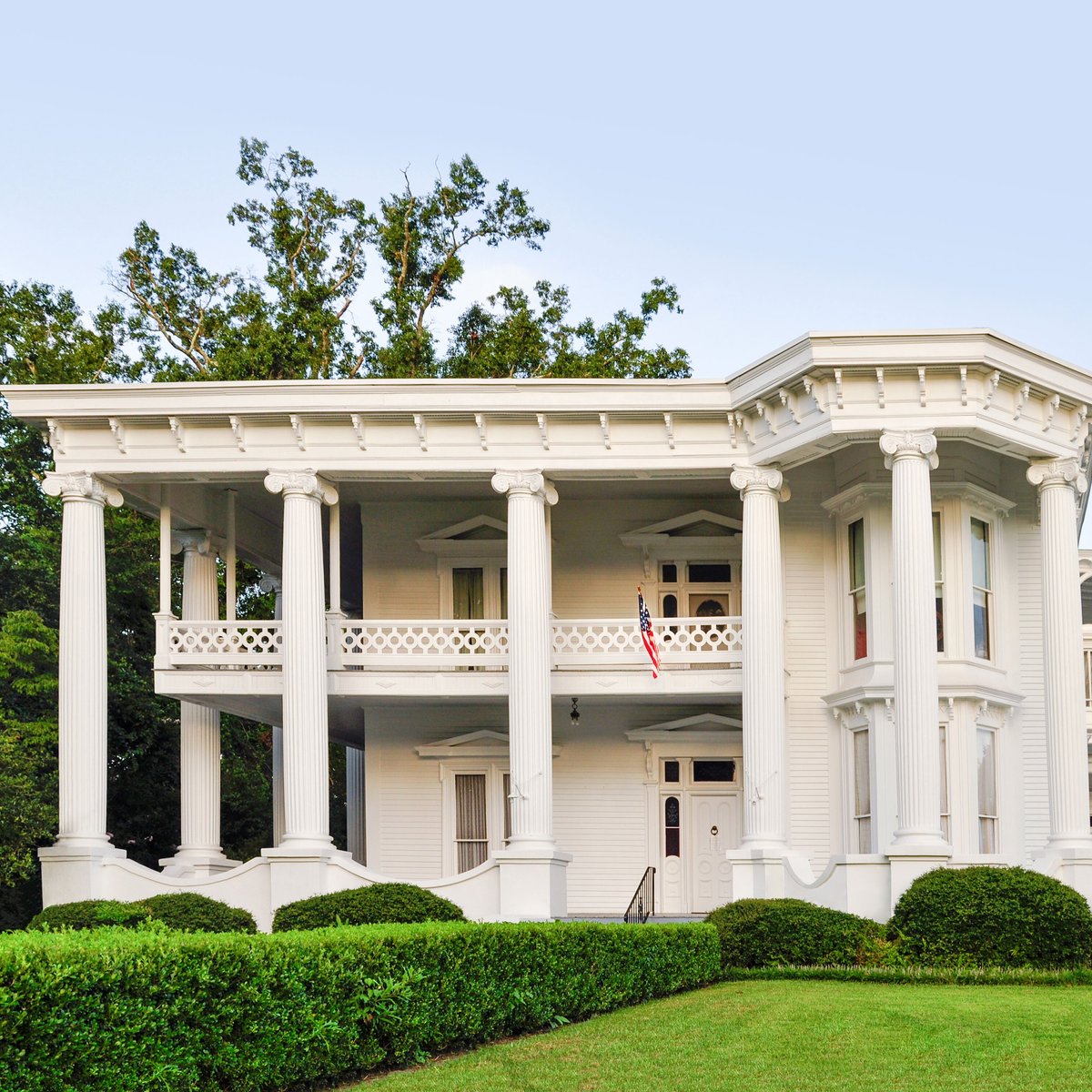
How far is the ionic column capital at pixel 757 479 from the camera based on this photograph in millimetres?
25812

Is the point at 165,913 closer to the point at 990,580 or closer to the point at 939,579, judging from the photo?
the point at 939,579

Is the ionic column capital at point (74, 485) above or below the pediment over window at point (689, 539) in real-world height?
above

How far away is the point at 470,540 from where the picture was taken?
30203mm

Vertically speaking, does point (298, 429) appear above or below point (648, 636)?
above

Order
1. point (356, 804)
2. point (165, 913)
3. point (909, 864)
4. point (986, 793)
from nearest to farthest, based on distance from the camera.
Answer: point (909, 864), point (165, 913), point (986, 793), point (356, 804)

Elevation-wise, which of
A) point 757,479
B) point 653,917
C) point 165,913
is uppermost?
point 757,479

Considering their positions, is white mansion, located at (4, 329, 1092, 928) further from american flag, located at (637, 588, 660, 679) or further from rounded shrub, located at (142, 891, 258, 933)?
rounded shrub, located at (142, 891, 258, 933)

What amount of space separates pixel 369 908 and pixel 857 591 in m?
9.77

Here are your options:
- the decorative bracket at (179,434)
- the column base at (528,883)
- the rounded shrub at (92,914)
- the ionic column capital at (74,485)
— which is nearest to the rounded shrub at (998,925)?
the column base at (528,883)

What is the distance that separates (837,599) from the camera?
1080 inches

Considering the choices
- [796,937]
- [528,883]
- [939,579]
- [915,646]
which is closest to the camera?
[796,937]

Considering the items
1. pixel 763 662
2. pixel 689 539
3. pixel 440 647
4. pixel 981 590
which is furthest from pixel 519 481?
pixel 981 590

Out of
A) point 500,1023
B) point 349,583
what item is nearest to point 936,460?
point 500,1023

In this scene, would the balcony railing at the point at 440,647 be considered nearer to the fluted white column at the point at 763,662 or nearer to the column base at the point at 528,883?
the fluted white column at the point at 763,662
